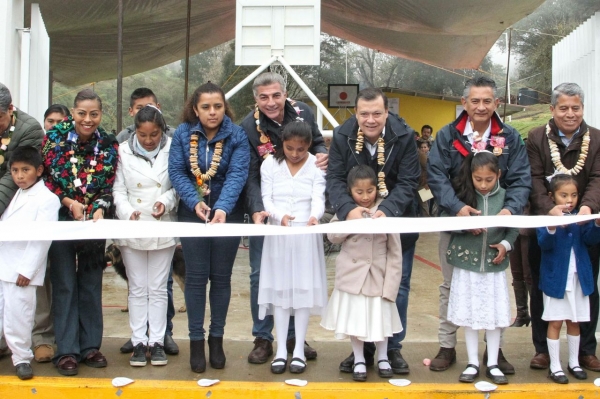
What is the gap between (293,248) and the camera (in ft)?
14.2

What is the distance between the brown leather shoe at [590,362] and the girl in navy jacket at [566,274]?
19cm

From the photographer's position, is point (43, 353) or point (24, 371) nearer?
point (24, 371)

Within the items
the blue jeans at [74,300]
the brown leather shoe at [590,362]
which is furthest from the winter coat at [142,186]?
the brown leather shoe at [590,362]

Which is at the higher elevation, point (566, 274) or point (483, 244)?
point (483, 244)

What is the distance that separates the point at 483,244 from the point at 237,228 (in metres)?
1.52

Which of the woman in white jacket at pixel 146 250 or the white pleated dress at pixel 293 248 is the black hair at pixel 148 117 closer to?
the woman in white jacket at pixel 146 250

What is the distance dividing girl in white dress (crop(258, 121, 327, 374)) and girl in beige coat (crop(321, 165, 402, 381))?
171mm

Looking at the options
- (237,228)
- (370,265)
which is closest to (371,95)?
(370,265)

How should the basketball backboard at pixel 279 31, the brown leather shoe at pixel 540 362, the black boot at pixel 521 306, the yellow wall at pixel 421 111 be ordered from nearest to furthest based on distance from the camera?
the brown leather shoe at pixel 540 362 < the black boot at pixel 521 306 < the basketball backboard at pixel 279 31 < the yellow wall at pixel 421 111

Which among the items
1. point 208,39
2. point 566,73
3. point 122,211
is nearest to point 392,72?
point 208,39

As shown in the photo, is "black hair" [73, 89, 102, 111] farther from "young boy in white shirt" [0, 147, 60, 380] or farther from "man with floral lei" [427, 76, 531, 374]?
"man with floral lei" [427, 76, 531, 374]

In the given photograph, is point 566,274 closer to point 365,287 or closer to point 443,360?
point 443,360

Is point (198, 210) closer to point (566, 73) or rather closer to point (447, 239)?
point (447, 239)

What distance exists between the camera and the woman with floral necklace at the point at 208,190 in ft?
14.2
